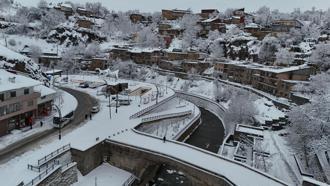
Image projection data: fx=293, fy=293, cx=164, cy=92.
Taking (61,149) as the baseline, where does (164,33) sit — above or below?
above

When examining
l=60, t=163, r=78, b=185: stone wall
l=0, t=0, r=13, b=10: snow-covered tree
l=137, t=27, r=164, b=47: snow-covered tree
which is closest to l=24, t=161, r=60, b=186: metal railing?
l=60, t=163, r=78, b=185: stone wall

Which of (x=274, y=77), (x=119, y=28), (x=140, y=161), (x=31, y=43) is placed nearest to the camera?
(x=140, y=161)

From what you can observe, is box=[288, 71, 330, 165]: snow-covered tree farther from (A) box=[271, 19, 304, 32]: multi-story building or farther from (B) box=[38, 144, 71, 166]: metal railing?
(A) box=[271, 19, 304, 32]: multi-story building

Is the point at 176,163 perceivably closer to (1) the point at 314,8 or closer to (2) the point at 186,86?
(2) the point at 186,86

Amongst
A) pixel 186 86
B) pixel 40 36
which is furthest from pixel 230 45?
pixel 40 36

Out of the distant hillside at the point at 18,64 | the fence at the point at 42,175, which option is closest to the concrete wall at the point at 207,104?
the distant hillside at the point at 18,64

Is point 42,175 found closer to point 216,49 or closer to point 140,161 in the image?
point 140,161

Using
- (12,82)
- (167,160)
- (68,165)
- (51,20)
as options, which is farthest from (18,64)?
(51,20)
